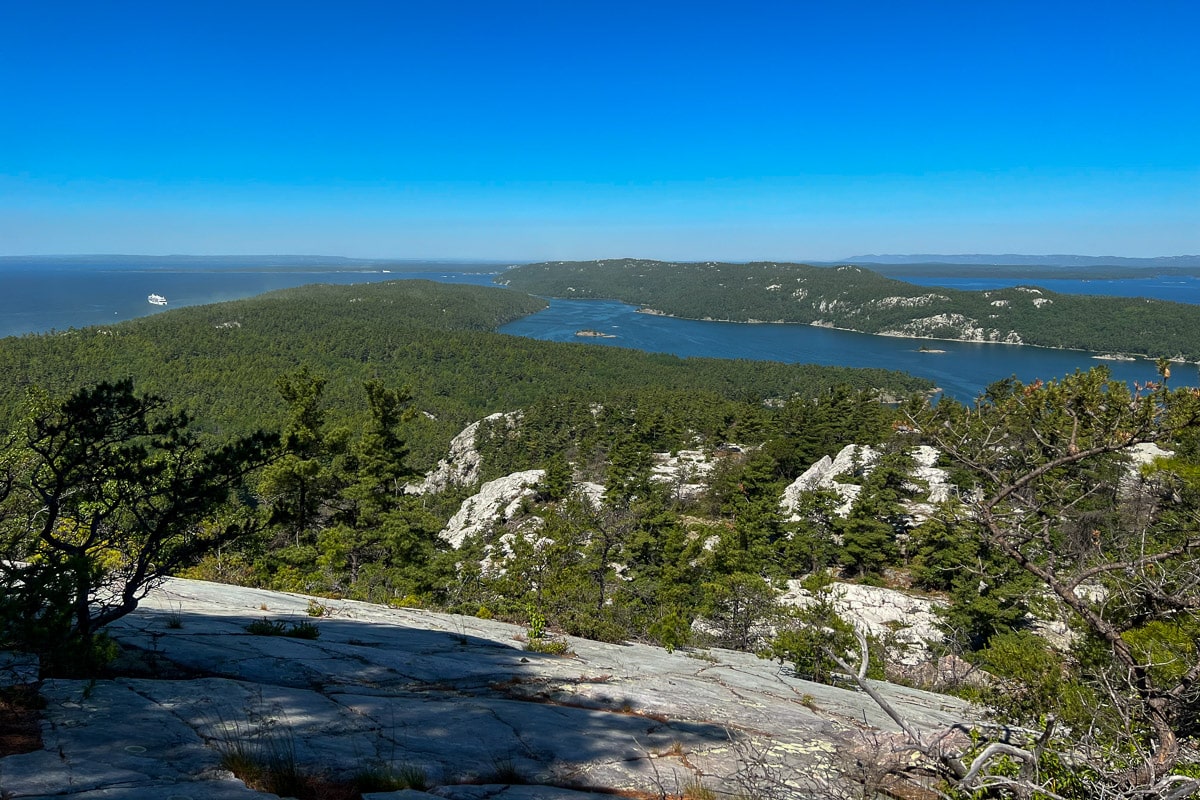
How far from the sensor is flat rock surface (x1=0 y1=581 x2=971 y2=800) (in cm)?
433

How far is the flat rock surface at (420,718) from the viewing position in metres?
4.33

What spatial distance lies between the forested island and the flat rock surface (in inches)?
25.8

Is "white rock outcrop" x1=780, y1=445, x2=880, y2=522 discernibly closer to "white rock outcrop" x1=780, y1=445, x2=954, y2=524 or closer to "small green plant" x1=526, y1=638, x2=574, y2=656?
"white rock outcrop" x1=780, y1=445, x2=954, y2=524

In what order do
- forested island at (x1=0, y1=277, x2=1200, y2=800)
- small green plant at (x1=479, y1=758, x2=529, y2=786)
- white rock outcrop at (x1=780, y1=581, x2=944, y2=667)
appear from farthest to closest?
white rock outcrop at (x1=780, y1=581, x2=944, y2=667)
forested island at (x1=0, y1=277, x2=1200, y2=800)
small green plant at (x1=479, y1=758, x2=529, y2=786)

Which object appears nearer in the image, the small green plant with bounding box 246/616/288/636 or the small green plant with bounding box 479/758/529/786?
the small green plant with bounding box 479/758/529/786

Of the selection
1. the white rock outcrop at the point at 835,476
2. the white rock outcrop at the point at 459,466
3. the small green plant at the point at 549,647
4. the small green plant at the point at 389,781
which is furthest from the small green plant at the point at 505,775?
the white rock outcrop at the point at 459,466

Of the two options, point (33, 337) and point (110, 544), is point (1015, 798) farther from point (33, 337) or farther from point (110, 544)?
point (33, 337)

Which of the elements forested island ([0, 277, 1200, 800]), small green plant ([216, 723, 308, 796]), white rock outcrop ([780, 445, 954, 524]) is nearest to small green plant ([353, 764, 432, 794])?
small green plant ([216, 723, 308, 796])

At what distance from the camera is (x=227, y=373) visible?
122m

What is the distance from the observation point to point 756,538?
3266 cm

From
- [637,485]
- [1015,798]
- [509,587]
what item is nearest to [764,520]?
[637,485]

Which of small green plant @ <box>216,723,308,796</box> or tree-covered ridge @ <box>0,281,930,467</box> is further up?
small green plant @ <box>216,723,308,796</box>

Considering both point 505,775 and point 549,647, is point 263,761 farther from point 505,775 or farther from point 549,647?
point 549,647

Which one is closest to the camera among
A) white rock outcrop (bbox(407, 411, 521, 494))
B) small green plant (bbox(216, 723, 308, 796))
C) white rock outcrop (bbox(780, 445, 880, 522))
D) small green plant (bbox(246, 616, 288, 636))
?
small green plant (bbox(216, 723, 308, 796))
